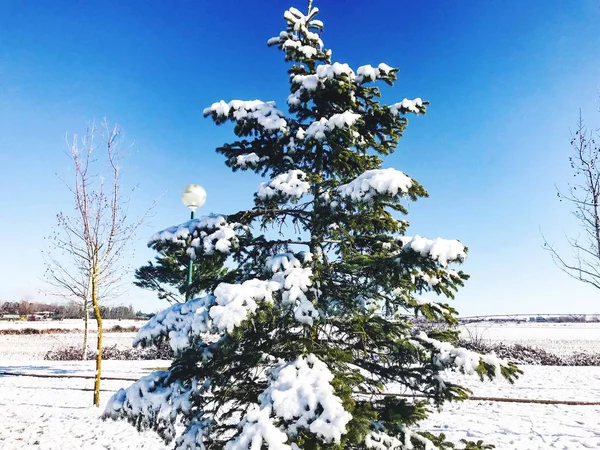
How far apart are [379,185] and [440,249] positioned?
70 centimetres

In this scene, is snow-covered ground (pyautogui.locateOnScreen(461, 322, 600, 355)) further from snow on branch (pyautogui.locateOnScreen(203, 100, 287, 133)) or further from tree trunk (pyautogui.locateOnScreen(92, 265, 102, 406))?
snow on branch (pyautogui.locateOnScreen(203, 100, 287, 133))

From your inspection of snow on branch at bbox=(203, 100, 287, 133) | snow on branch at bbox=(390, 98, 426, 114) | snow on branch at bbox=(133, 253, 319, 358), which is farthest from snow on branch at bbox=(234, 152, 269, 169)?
snow on branch at bbox=(390, 98, 426, 114)

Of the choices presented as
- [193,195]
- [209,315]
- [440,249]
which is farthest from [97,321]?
[440,249]

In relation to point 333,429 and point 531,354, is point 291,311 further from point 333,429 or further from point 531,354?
point 531,354

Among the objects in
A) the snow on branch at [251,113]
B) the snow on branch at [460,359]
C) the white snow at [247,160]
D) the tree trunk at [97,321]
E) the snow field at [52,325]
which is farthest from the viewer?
the snow field at [52,325]

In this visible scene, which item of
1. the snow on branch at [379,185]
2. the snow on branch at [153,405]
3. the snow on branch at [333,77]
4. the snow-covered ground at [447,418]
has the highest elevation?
the snow on branch at [333,77]

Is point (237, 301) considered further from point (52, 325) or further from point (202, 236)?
point (52, 325)

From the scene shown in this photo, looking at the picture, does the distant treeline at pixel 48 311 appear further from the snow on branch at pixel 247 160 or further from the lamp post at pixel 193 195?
the snow on branch at pixel 247 160

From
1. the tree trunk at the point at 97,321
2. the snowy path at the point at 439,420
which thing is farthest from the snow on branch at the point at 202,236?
the tree trunk at the point at 97,321

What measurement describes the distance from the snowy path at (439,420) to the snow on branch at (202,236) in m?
4.82

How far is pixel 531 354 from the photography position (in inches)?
794

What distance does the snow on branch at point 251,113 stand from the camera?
14.0 feet

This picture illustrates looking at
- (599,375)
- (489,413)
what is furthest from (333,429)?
(599,375)

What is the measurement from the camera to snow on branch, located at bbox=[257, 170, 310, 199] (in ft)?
12.3
